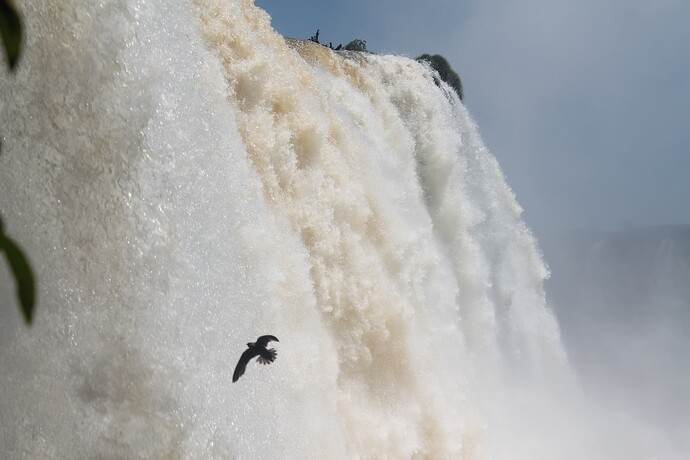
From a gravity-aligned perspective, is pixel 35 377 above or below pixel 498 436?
below

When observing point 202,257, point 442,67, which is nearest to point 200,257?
point 202,257

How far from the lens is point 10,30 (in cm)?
76

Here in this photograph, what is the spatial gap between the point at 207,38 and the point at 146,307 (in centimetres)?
257

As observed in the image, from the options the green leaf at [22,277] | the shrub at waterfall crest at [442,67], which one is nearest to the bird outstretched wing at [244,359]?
the green leaf at [22,277]

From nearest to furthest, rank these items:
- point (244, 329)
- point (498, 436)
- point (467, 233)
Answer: point (244, 329)
point (498, 436)
point (467, 233)

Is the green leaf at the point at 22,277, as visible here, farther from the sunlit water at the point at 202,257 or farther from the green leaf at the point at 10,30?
the sunlit water at the point at 202,257

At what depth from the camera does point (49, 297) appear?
390 cm

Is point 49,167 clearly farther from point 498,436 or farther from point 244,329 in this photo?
point 498,436

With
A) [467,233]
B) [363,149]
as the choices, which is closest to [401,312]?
[363,149]

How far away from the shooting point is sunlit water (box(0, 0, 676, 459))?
392 centimetres

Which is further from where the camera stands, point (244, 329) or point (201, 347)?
point (244, 329)

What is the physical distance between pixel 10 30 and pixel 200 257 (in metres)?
3.73

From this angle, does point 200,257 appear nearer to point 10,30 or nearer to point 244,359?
point 244,359

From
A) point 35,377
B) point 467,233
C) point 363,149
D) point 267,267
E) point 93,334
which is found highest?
point 467,233
